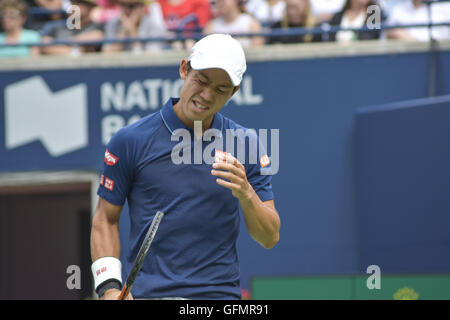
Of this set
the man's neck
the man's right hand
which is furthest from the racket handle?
the man's neck

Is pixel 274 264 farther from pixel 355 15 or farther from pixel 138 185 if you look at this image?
pixel 138 185

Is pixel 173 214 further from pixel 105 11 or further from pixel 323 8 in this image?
pixel 105 11

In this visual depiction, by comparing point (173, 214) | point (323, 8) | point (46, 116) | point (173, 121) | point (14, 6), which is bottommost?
point (173, 214)

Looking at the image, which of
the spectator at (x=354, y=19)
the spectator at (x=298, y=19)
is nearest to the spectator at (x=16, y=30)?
the spectator at (x=298, y=19)

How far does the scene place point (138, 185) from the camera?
3.08m

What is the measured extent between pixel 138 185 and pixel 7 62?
209 inches

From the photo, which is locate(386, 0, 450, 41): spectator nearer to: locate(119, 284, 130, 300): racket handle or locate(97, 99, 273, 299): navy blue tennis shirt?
locate(97, 99, 273, 299): navy blue tennis shirt

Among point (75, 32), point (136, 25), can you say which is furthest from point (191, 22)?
point (75, 32)

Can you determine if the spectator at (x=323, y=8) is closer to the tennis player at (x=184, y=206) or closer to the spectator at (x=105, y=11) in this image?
the spectator at (x=105, y=11)

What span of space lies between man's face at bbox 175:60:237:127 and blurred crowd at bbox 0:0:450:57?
14.6 ft

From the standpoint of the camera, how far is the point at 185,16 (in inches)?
322

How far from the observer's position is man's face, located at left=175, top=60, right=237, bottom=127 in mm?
2941

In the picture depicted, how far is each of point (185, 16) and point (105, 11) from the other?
41.2 inches
